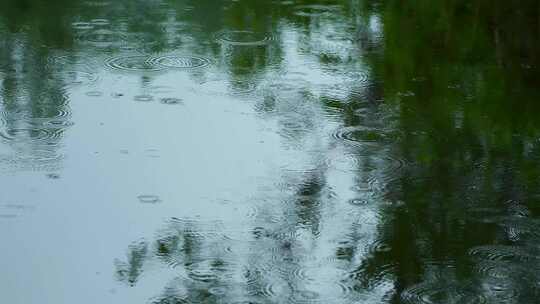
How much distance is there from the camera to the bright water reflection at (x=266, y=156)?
516cm

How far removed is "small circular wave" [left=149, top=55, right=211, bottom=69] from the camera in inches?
333

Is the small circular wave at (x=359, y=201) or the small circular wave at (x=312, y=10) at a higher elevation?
the small circular wave at (x=359, y=201)

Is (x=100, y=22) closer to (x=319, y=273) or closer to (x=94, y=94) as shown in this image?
(x=94, y=94)

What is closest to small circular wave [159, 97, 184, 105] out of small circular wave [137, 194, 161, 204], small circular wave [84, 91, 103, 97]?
small circular wave [84, 91, 103, 97]

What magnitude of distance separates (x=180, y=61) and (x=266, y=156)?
6.91 feet

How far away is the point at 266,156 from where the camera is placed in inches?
263

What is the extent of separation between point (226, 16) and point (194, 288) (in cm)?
542

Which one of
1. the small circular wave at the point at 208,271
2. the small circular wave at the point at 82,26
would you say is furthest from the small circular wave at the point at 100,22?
the small circular wave at the point at 208,271

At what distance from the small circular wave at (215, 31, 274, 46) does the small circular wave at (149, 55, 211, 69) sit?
0.57 meters

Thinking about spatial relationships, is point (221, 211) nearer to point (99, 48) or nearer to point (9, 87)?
point (9, 87)

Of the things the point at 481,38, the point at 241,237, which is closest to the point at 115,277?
the point at 241,237

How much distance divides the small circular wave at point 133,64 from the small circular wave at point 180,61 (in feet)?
0.15

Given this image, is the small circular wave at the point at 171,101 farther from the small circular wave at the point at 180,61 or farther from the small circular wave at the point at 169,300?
the small circular wave at the point at 169,300

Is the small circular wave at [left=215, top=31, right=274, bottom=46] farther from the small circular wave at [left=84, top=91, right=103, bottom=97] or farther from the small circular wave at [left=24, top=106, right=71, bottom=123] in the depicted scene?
the small circular wave at [left=24, top=106, right=71, bottom=123]
